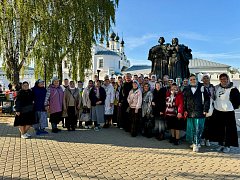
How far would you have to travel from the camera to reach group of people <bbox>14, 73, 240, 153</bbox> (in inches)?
262

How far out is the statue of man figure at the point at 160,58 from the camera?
1020 centimetres

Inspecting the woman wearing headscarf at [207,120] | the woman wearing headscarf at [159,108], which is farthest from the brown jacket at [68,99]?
the woman wearing headscarf at [207,120]

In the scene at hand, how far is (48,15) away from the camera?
1405 centimetres

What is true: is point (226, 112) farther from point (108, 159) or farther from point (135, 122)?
point (108, 159)

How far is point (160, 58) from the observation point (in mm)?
10398

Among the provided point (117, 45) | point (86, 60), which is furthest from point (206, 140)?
point (117, 45)


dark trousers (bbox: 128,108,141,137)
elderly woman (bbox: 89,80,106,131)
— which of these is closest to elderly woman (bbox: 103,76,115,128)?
elderly woman (bbox: 89,80,106,131)

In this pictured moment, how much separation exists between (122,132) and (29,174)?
475cm

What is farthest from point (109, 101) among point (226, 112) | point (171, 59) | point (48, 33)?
point (48, 33)

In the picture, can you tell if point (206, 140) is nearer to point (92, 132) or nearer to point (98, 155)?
point (98, 155)

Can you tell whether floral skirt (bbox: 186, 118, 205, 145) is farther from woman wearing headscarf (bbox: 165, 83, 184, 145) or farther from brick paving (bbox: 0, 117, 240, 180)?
woman wearing headscarf (bbox: 165, 83, 184, 145)

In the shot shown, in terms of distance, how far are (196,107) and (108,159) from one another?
8.42 ft

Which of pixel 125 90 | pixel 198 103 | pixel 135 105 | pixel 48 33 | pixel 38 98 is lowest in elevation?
pixel 135 105

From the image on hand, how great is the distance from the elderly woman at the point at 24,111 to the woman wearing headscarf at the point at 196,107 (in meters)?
4.61
